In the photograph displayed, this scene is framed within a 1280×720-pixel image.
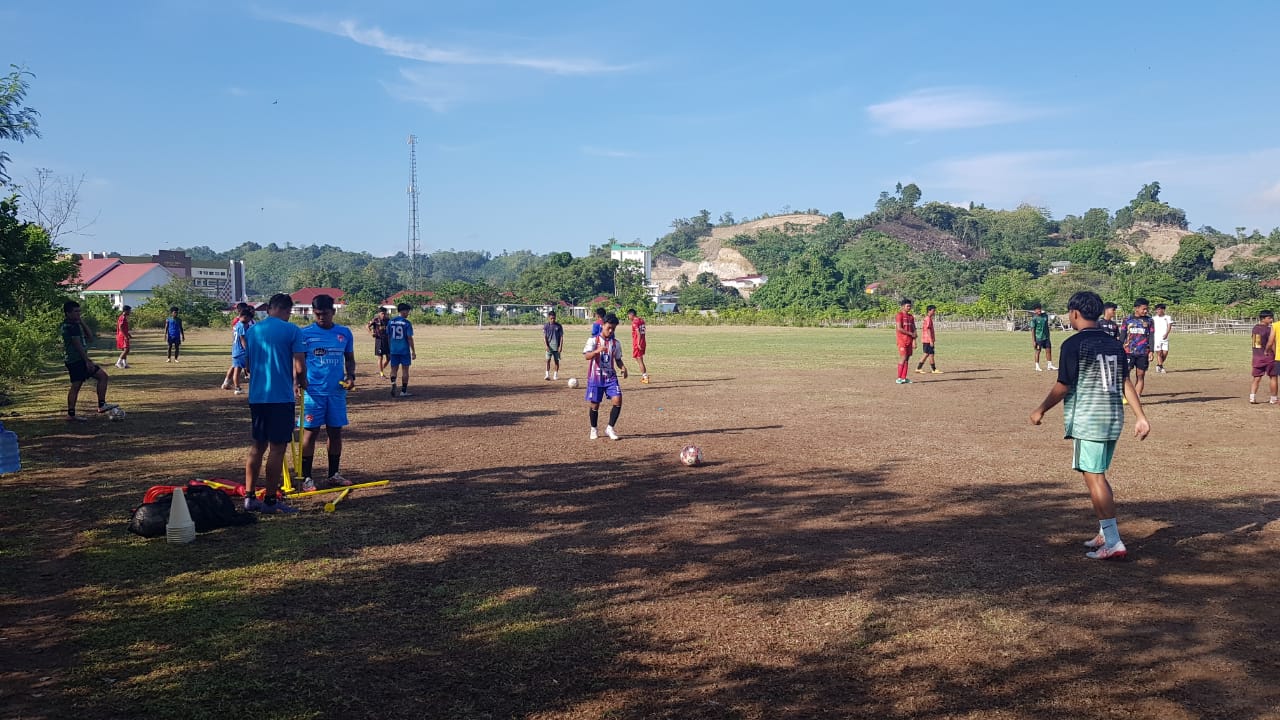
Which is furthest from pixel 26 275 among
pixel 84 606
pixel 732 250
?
pixel 732 250

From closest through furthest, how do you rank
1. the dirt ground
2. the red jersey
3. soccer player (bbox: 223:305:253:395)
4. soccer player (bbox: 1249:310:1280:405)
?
the dirt ground
soccer player (bbox: 1249:310:1280:405)
soccer player (bbox: 223:305:253:395)
the red jersey

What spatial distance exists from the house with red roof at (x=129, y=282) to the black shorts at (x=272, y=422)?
9576 cm

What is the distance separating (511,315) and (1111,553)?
9161cm

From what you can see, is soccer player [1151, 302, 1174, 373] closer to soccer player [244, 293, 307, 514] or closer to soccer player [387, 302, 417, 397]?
soccer player [387, 302, 417, 397]

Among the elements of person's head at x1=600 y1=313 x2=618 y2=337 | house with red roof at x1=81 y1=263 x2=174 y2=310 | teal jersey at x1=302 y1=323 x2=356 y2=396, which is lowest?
teal jersey at x1=302 y1=323 x2=356 y2=396

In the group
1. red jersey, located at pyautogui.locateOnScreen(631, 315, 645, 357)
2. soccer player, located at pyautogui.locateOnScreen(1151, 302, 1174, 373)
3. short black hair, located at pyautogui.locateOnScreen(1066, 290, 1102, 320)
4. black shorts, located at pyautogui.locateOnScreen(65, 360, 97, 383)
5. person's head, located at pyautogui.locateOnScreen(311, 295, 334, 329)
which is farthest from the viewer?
red jersey, located at pyautogui.locateOnScreen(631, 315, 645, 357)

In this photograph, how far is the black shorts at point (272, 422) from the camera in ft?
27.1

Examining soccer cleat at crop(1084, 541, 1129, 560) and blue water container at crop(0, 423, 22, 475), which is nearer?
soccer cleat at crop(1084, 541, 1129, 560)

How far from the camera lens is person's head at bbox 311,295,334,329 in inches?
359

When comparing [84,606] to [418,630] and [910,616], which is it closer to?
[418,630]

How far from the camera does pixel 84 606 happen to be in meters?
5.80

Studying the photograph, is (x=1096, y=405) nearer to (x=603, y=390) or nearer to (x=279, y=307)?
(x=603, y=390)

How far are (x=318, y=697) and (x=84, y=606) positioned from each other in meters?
2.47

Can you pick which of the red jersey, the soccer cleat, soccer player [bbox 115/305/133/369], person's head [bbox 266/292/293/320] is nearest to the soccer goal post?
soccer player [bbox 115/305/133/369]
